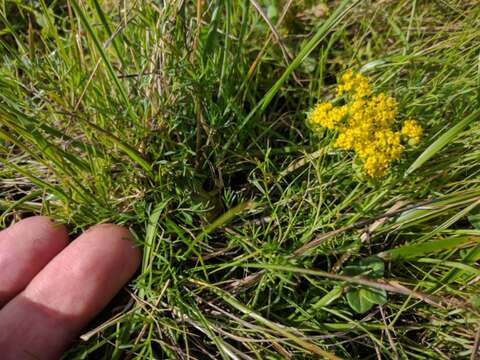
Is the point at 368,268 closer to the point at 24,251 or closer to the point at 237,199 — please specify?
the point at 237,199

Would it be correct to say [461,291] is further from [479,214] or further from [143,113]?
[143,113]

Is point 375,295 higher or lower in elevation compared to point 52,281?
lower

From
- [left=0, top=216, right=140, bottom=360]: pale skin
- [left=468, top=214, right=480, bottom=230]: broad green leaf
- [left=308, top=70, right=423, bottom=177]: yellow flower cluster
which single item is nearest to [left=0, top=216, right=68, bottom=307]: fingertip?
[left=0, top=216, right=140, bottom=360]: pale skin

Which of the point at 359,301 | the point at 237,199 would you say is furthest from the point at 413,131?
the point at 237,199

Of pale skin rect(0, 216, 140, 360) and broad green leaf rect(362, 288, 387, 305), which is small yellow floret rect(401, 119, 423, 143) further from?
pale skin rect(0, 216, 140, 360)

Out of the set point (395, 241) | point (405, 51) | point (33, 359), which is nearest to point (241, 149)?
point (395, 241)
